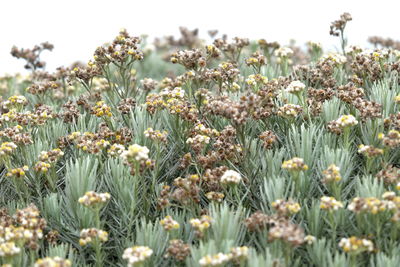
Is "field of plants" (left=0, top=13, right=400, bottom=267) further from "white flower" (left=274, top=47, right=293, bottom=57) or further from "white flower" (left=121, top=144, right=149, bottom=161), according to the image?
"white flower" (left=274, top=47, right=293, bottom=57)

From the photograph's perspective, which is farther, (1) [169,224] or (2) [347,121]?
(2) [347,121]

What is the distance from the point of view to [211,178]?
3.44 m

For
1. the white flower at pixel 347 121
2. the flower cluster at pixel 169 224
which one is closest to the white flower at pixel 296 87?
the white flower at pixel 347 121

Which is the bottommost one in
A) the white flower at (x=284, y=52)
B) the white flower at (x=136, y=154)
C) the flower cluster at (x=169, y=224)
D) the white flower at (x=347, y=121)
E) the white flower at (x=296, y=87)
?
the flower cluster at (x=169, y=224)

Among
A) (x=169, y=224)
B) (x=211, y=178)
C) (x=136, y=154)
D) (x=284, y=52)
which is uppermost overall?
(x=284, y=52)

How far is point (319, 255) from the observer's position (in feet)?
9.71

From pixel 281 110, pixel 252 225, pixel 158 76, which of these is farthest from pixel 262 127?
pixel 158 76

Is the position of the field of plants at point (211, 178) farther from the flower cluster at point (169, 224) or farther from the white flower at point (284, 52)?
the white flower at point (284, 52)

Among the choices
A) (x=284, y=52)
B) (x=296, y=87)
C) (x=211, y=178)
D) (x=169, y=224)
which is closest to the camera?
(x=169, y=224)

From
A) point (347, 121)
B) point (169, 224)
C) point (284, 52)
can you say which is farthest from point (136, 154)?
point (284, 52)

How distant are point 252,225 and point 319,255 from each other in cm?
40

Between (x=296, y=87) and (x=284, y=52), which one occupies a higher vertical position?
(x=284, y=52)

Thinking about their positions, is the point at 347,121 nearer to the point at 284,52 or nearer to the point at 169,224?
the point at 169,224

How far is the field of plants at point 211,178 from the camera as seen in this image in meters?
2.98
